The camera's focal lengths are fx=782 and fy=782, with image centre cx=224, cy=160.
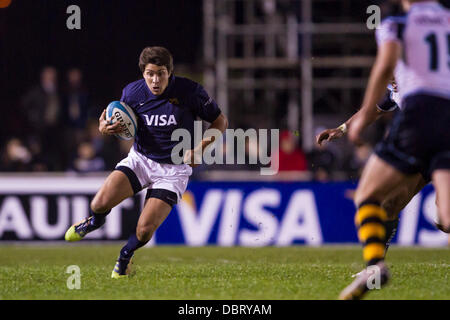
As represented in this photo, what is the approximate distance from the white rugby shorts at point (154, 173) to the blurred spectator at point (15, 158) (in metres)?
7.41

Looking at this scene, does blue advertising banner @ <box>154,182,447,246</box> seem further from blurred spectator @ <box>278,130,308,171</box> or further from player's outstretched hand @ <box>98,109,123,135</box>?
player's outstretched hand @ <box>98,109,123,135</box>

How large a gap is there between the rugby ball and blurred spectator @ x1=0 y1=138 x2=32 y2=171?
295 inches

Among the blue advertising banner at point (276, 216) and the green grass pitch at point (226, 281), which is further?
the blue advertising banner at point (276, 216)

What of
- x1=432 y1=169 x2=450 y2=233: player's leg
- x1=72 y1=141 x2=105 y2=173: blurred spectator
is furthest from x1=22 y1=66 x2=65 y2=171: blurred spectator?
x1=432 y1=169 x2=450 y2=233: player's leg

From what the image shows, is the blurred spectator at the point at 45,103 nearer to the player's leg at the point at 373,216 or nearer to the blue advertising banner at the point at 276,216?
the blue advertising banner at the point at 276,216

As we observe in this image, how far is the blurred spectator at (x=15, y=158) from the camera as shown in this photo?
1505cm

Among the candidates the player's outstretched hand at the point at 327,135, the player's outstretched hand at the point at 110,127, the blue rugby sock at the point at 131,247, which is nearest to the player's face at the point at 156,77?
the player's outstretched hand at the point at 110,127

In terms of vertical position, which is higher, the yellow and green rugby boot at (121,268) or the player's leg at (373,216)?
the player's leg at (373,216)

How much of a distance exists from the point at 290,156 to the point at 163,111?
679cm

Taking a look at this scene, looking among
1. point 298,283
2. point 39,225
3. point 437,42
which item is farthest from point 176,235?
point 437,42

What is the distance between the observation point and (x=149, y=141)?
813 cm

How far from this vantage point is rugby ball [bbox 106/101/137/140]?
7.82 metres

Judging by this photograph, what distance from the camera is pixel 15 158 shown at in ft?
50.0

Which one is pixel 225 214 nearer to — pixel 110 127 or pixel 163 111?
pixel 163 111
